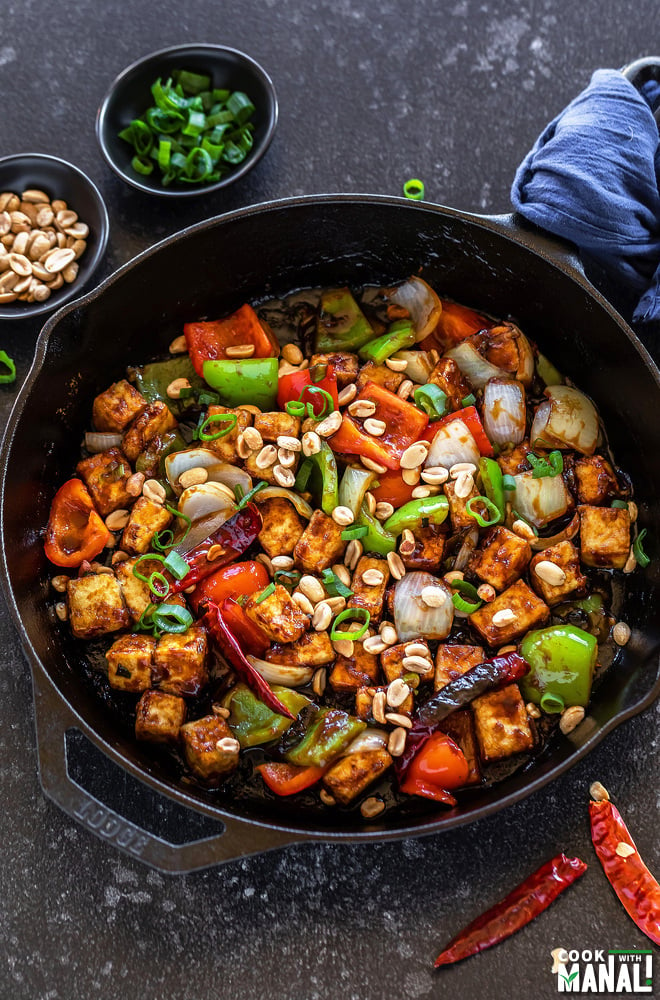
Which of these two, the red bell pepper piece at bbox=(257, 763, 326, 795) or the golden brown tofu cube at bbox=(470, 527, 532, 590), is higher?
the golden brown tofu cube at bbox=(470, 527, 532, 590)

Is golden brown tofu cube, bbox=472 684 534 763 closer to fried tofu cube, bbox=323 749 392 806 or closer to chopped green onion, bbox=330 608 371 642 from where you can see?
fried tofu cube, bbox=323 749 392 806

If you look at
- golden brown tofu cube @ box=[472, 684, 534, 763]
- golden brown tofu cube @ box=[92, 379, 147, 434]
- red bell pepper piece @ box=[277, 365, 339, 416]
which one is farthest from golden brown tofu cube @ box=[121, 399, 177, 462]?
golden brown tofu cube @ box=[472, 684, 534, 763]

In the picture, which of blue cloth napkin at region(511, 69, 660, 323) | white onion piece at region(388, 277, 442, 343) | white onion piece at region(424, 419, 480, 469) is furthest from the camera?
white onion piece at region(388, 277, 442, 343)

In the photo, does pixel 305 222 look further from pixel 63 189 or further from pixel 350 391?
pixel 63 189

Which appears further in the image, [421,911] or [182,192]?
[182,192]

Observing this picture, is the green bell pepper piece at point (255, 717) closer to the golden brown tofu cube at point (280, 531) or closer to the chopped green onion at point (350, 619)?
the chopped green onion at point (350, 619)

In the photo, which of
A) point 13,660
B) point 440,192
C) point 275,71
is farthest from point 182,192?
point 13,660

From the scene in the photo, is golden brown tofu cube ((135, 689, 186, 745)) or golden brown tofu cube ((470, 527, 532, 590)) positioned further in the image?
golden brown tofu cube ((470, 527, 532, 590))
